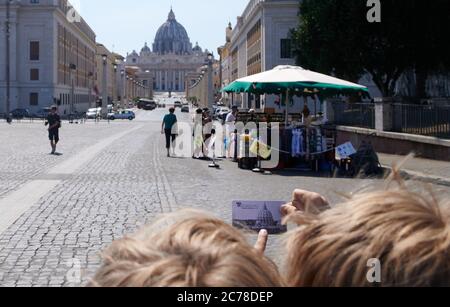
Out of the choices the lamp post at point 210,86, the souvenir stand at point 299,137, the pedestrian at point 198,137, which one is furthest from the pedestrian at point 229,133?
the lamp post at point 210,86

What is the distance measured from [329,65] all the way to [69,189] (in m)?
20.7

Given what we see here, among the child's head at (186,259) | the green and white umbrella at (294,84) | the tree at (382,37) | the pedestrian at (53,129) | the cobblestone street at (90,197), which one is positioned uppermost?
the tree at (382,37)

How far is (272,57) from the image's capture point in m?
66.5

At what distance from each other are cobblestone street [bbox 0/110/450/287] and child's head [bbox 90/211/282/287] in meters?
0.41

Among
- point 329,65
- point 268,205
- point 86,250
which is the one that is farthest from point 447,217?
point 329,65

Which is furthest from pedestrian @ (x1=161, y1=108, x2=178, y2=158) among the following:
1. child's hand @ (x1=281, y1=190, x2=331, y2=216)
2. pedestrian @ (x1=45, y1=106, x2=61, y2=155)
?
child's hand @ (x1=281, y1=190, x2=331, y2=216)

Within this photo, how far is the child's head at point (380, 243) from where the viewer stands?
109cm

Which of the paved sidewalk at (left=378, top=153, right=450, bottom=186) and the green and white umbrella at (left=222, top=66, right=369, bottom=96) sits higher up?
the green and white umbrella at (left=222, top=66, right=369, bottom=96)

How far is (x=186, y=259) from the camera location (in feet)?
3.48

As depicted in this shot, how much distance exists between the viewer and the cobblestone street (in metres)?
6.37

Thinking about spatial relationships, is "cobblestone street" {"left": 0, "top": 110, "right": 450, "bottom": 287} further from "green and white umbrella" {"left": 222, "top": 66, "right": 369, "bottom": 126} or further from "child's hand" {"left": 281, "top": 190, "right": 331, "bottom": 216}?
"green and white umbrella" {"left": 222, "top": 66, "right": 369, "bottom": 126}

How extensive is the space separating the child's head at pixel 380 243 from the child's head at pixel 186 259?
0.09 meters

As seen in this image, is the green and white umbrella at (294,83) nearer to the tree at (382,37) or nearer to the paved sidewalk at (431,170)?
the paved sidewalk at (431,170)
